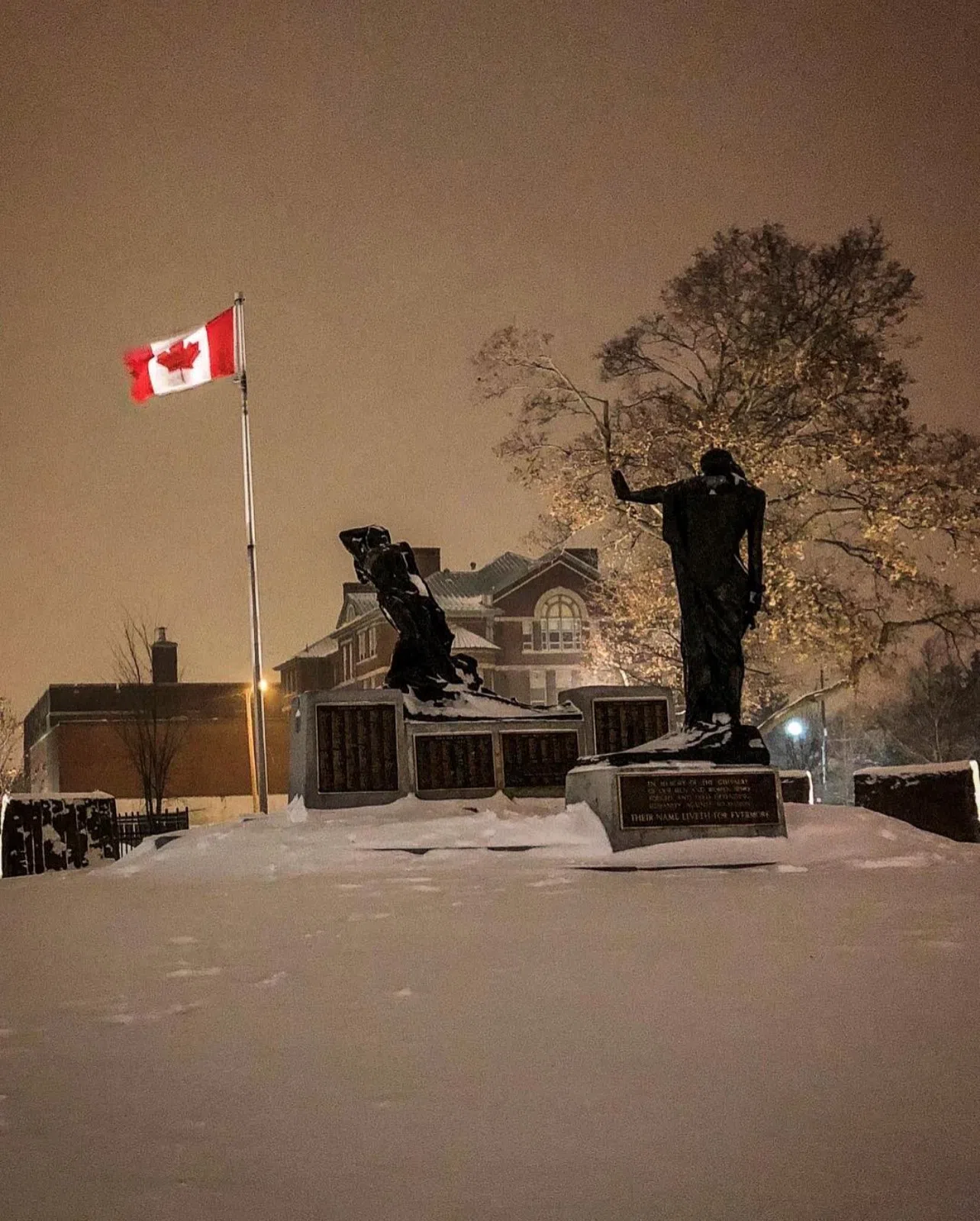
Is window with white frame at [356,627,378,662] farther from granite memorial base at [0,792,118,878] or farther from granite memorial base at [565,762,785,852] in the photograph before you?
granite memorial base at [565,762,785,852]

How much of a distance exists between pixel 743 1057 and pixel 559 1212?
146 centimetres

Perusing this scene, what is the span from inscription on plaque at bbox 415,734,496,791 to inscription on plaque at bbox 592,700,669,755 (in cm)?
154

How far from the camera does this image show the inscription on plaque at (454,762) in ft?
50.8

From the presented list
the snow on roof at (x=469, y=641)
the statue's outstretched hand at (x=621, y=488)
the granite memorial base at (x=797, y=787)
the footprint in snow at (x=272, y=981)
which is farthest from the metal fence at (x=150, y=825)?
the snow on roof at (x=469, y=641)

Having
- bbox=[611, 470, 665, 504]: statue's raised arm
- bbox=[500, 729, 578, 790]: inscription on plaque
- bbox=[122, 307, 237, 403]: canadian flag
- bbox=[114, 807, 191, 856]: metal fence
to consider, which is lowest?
bbox=[114, 807, 191, 856]: metal fence

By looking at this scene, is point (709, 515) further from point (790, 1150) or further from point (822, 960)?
point (790, 1150)

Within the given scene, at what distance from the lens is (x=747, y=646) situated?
2853cm

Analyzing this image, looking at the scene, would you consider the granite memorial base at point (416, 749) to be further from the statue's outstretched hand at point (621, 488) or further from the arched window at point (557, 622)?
the arched window at point (557, 622)

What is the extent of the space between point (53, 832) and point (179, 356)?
1244 centimetres

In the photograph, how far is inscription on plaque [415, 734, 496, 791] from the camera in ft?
50.8

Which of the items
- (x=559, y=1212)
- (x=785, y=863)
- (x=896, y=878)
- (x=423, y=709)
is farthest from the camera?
(x=423, y=709)

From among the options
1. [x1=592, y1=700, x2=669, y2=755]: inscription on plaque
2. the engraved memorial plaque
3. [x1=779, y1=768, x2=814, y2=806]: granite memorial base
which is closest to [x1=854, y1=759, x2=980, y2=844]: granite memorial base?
[x1=592, y1=700, x2=669, y2=755]: inscription on plaque

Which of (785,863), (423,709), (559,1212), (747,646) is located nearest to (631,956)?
(559,1212)

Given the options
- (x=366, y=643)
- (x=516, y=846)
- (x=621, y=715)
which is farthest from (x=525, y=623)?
(x=516, y=846)
